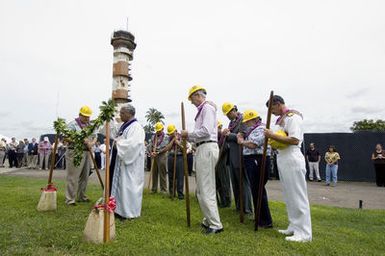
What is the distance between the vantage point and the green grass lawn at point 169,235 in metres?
4.40

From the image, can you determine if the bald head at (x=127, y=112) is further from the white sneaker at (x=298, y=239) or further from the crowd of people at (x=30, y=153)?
the crowd of people at (x=30, y=153)

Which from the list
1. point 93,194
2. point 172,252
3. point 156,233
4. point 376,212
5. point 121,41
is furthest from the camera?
point 121,41

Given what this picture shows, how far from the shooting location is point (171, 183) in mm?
9727

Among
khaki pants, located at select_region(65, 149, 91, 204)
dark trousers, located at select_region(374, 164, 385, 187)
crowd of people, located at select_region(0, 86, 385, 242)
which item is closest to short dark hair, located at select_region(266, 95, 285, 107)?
crowd of people, located at select_region(0, 86, 385, 242)

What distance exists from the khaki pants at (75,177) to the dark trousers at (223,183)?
3.14 meters

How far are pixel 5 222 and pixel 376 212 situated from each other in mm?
8224

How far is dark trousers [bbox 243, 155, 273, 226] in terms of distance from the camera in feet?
20.1

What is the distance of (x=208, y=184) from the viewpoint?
216 inches

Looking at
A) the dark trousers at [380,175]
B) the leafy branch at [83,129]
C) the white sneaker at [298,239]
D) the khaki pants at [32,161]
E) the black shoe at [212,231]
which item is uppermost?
the leafy branch at [83,129]

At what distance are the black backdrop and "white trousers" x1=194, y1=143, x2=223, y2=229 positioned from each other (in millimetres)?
15117

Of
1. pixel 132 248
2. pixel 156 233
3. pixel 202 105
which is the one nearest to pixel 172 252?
pixel 132 248

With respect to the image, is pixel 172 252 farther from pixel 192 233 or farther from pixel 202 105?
pixel 202 105

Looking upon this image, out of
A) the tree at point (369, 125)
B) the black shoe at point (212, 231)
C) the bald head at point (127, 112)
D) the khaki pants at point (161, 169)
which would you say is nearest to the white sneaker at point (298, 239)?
the black shoe at point (212, 231)

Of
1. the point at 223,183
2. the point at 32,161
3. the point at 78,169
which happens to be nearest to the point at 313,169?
the point at 223,183
